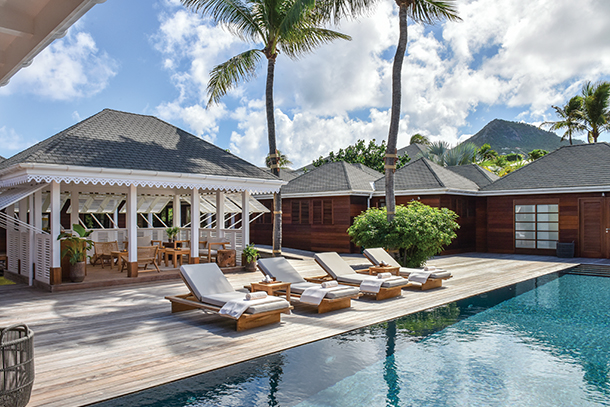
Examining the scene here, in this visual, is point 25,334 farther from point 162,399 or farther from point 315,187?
point 315,187

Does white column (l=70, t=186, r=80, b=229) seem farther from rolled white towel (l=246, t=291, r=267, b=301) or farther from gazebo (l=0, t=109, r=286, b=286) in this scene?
rolled white towel (l=246, t=291, r=267, b=301)

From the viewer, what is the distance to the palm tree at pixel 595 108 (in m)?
34.2

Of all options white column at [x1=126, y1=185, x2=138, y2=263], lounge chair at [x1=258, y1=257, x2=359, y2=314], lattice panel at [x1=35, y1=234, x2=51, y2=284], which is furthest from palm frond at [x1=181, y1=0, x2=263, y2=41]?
lounge chair at [x1=258, y1=257, x2=359, y2=314]

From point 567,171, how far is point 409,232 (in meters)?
9.43

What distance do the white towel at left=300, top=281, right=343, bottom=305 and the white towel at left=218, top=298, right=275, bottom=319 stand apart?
1139 mm

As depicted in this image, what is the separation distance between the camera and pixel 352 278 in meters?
9.92

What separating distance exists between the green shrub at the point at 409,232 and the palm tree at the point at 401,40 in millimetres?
447

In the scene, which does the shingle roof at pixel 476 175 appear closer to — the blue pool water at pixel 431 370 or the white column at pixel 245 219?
the white column at pixel 245 219

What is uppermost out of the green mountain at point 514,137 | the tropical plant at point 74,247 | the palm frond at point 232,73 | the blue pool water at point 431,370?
the green mountain at point 514,137

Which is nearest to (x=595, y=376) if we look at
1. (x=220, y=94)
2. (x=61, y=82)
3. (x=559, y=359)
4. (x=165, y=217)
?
(x=559, y=359)

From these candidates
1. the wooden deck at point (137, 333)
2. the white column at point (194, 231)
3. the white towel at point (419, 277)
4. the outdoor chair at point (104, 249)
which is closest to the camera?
the wooden deck at point (137, 333)

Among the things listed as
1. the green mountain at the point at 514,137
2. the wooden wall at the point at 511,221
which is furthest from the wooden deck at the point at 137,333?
the green mountain at the point at 514,137

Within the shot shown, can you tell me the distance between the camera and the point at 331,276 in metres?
10.2

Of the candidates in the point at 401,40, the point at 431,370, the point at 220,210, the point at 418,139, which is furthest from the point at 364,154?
the point at 418,139
